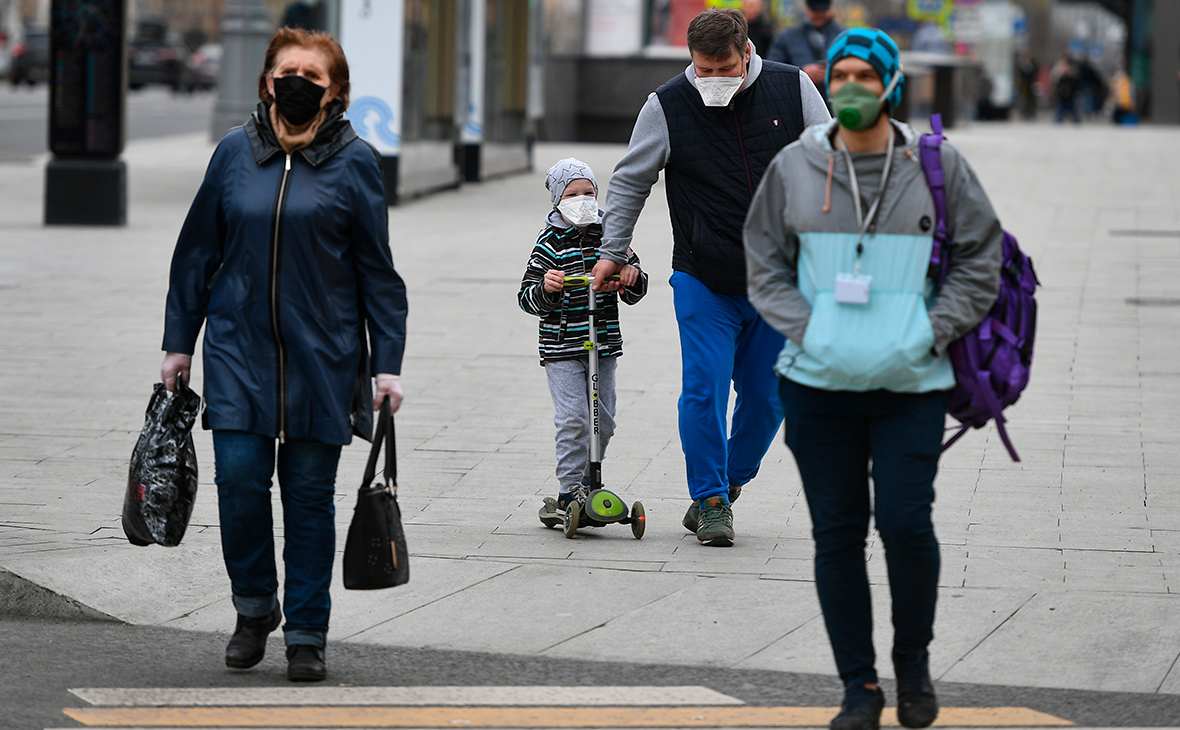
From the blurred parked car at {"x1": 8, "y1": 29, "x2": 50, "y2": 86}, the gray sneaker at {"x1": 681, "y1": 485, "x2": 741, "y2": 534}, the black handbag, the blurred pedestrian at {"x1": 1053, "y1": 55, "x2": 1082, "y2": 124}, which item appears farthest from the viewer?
the blurred parked car at {"x1": 8, "y1": 29, "x2": 50, "y2": 86}

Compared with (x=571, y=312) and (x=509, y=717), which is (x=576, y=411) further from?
(x=509, y=717)

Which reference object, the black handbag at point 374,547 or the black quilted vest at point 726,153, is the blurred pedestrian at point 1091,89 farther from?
the black handbag at point 374,547

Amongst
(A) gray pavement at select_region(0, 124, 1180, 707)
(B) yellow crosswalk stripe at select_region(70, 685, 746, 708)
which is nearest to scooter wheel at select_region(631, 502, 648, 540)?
(A) gray pavement at select_region(0, 124, 1180, 707)

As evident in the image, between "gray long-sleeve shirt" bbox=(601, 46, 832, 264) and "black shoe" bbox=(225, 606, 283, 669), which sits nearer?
"black shoe" bbox=(225, 606, 283, 669)

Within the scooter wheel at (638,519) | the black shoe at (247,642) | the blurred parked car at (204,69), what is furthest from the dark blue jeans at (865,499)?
the blurred parked car at (204,69)

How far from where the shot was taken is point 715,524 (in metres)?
5.44

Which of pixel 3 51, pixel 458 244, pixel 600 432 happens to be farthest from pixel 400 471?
pixel 3 51

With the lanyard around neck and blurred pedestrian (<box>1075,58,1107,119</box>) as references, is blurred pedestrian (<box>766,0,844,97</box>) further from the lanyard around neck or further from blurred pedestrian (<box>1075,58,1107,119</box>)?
blurred pedestrian (<box>1075,58,1107,119</box>)

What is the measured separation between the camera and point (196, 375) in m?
8.55

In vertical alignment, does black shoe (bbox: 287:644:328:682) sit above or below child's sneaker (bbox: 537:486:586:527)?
below

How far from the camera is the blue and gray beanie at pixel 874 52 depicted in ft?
12.0

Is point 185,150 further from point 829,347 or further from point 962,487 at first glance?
point 829,347

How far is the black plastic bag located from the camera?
4215mm

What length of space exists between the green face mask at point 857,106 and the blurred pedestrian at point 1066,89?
129 feet
